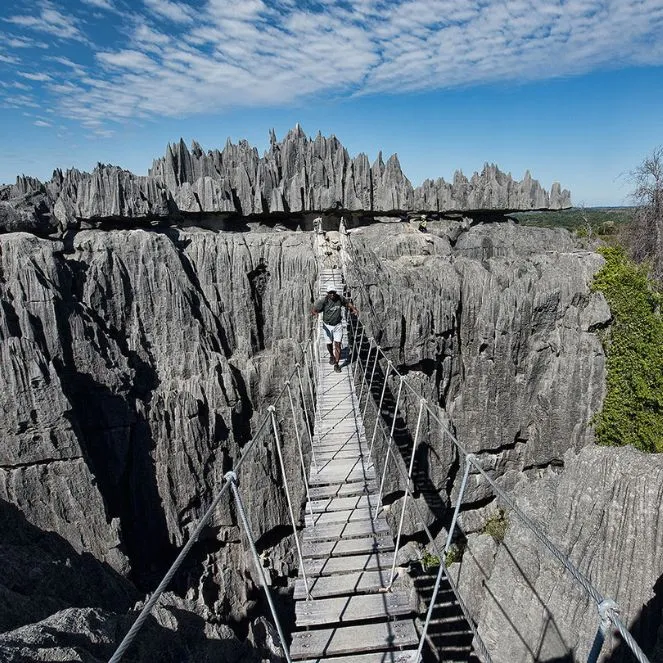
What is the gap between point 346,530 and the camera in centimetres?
383

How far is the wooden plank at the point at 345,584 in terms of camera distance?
3.26 meters

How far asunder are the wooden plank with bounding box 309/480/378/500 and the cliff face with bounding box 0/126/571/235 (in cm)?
995

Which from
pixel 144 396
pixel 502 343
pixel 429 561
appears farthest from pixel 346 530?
pixel 429 561

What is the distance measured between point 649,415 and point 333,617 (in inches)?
393

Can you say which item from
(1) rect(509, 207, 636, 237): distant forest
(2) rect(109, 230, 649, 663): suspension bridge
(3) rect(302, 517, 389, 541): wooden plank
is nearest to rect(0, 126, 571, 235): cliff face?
(1) rect(509, 207, 636, 237): distant forest

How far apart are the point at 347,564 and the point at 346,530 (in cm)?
34

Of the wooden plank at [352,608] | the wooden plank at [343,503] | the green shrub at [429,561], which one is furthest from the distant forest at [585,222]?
the wooden plank at [352,608]

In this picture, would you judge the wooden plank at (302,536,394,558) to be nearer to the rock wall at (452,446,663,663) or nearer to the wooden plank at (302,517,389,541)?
the wooden plank at (302,517,389,541)

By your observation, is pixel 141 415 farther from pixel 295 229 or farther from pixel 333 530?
pixel 295 229

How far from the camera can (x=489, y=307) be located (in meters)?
11.1

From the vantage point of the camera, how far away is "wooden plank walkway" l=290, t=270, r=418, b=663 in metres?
2.90

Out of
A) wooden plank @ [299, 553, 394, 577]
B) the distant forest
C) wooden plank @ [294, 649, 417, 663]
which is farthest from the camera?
the distant forest

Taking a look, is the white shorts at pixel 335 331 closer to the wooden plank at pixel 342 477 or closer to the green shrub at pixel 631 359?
the wooden plank at pixel 342 477

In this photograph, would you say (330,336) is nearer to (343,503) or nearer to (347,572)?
(343,503)
